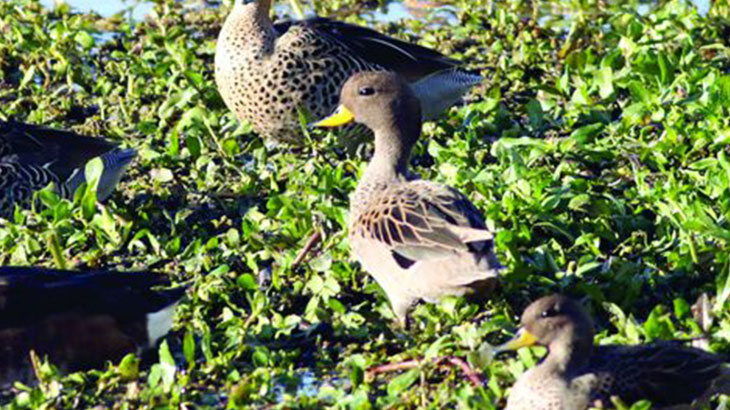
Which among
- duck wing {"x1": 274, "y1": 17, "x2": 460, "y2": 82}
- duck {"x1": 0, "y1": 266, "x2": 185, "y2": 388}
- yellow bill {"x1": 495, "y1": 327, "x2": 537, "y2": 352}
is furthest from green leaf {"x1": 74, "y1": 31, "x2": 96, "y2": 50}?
yellow bill {"x1": 495, "y1": 327, "x2": 537, "y2": 352}

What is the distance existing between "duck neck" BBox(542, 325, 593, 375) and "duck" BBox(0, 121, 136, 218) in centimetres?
324

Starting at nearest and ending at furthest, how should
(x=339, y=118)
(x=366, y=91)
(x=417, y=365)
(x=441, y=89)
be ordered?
(x=417, y=365) → (x=366, y=91) → (x=339, y=118) → (x=441, y=89)

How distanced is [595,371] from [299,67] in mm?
3608

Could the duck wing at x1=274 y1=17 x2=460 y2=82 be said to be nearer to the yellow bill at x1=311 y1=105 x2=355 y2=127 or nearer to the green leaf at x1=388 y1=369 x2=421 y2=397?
the yellow bill at x1=311 y1=105 x2=355 y2=127

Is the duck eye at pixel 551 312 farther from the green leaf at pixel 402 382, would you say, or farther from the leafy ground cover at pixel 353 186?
the green leaf at pixel 402 382

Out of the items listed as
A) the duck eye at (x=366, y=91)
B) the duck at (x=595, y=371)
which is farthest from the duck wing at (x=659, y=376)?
the duck eye at (x=366, y=91)

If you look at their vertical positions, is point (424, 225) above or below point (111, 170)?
above

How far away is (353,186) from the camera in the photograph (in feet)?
27.3

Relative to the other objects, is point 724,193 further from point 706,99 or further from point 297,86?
point 297,86

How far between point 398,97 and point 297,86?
4.30 feet

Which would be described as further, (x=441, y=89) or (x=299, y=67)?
(x=441, y=89)

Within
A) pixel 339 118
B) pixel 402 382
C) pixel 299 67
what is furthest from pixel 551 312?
pixel 299 67

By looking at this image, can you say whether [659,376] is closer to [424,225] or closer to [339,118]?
[424,225]

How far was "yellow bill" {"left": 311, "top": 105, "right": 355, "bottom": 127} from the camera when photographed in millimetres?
8016
